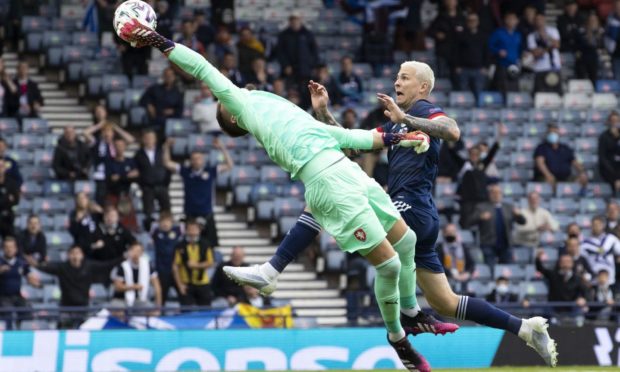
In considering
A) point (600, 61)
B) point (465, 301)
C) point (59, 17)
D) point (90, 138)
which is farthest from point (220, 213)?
point (465, 301)

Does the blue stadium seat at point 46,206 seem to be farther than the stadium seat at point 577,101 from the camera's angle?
No

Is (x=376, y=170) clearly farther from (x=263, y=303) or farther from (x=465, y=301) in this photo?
(x=465, y=301)

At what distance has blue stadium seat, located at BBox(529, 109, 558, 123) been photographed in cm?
2481

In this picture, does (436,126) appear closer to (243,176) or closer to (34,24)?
(243,176)

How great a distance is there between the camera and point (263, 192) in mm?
21703

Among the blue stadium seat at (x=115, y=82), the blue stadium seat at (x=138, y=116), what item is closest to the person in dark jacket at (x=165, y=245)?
the blue stadium seat at (x=138, y=116)

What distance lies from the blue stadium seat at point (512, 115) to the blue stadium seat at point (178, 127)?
215 inches

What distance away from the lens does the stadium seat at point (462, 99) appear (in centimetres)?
2455

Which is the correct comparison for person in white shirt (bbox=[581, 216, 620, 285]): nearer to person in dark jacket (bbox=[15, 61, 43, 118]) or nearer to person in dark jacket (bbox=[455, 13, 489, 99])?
person in dark jacket (bbox=[455, 13, 489, 99])

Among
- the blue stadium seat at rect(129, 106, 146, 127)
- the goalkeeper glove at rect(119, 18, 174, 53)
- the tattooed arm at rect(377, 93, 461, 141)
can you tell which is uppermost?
the goalkeeper glove at rect(119, 18, 174, 53)

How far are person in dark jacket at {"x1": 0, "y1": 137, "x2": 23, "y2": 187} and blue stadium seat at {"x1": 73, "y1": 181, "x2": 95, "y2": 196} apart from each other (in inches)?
32.0

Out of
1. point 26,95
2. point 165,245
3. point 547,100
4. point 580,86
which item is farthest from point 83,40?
point 580,86

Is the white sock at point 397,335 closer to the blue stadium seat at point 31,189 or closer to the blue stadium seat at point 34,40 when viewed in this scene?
the blue stadium seat at point 31,189

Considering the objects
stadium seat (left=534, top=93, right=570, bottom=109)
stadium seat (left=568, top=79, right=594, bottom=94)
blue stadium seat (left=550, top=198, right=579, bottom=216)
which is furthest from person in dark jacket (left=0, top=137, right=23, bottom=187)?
stadium seat (left=568, top=79, right=594, bottom=94)
